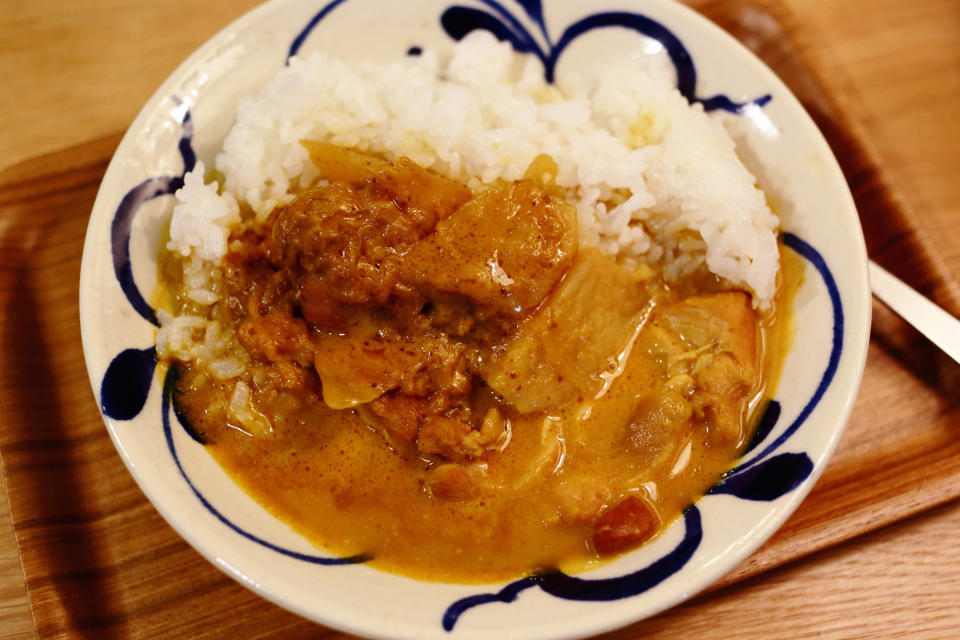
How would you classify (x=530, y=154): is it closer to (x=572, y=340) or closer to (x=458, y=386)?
(x=572, y=340)

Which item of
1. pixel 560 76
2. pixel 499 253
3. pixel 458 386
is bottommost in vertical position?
pixel 458 386

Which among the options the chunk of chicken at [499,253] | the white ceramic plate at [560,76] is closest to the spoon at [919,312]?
the white ceramic plate at [560,76]

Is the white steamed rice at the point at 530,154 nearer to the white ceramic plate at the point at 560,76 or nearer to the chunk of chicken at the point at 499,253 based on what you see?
the white ceramic plate at the point at 560,76

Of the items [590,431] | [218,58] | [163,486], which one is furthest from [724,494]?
[218,58]

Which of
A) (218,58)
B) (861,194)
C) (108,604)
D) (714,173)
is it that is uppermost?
(218,58)

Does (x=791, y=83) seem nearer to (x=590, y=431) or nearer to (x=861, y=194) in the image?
(x=861, y=194)

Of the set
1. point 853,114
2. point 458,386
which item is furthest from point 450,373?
point 853,114
